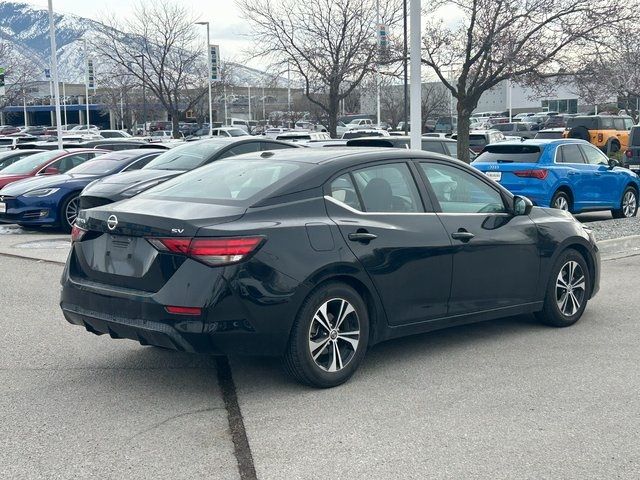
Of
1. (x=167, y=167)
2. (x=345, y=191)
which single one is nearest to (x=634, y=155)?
(x=167, y=167)

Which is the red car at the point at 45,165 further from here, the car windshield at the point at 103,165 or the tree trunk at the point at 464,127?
the tree trunk at the point at 464,127

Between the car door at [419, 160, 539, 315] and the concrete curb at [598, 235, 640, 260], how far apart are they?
206 inches

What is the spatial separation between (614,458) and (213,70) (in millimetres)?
42524

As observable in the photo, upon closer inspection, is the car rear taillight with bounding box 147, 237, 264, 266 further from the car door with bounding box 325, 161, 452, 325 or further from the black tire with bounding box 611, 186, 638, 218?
the black tire with bounding box 611, 186, 638, 218

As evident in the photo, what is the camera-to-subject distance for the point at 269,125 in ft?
212

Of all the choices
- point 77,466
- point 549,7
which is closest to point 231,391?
point 77,466

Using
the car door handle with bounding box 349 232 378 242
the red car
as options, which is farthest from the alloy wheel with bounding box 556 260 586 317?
the red car

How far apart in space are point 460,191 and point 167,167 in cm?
767

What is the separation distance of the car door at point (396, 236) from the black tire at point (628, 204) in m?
11.2

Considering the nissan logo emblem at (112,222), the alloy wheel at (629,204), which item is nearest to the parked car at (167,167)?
the nissan logo emblem at (112,222)

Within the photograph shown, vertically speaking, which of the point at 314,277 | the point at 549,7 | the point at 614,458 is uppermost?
the point at 549,7

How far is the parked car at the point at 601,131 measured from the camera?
33.3 m

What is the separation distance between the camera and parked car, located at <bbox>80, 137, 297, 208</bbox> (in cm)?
1249

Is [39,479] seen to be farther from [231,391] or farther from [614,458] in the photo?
[614,458]
